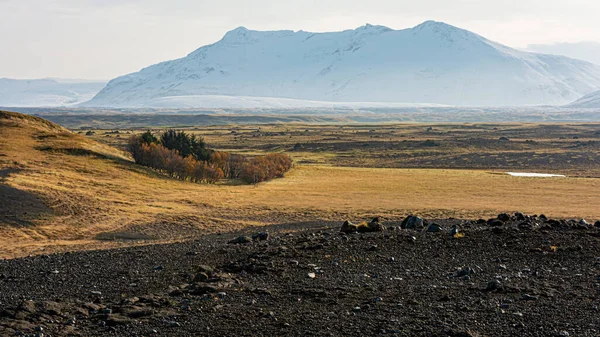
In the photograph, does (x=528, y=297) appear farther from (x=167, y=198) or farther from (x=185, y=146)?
(x=185, y=146)

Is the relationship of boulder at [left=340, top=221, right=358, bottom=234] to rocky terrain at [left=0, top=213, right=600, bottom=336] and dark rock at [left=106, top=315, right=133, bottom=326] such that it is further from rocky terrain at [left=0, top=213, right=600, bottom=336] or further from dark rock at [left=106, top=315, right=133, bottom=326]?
dark rock at [left=106, top=315, right=133, bottom=326]

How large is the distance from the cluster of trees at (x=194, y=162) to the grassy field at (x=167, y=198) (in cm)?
231

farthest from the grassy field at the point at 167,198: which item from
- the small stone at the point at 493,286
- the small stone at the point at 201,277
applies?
the small stone at the point at 493,286

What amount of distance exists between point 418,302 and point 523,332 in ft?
8.74

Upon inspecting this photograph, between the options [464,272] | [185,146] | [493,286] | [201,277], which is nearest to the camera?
[493,286]

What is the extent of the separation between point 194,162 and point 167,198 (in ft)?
47.1

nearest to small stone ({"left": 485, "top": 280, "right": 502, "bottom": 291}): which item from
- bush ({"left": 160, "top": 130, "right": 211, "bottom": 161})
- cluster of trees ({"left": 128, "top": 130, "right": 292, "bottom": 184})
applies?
cluster of trees ({"left": 128, "top": 130, "right": 292, "bottom": 184})

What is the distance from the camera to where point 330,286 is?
16672 millimetres

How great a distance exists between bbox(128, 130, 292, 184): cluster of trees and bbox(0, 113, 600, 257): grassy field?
2305mm

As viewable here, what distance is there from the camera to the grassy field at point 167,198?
32.5 meters

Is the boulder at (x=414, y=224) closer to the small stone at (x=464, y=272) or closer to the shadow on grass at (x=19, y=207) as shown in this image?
the small stone at (x=464, y=272)

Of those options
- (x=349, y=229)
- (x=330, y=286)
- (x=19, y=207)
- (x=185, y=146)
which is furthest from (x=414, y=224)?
(x=185, y=146)

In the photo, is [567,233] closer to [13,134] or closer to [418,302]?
[418,302]

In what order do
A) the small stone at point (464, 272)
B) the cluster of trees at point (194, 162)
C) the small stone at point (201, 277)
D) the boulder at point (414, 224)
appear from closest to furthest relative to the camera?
the small stone at point (201, 277) < the small stone at point (464, 272) < the boulder at point (414, 224) < the cluster of trees at point (194, 162)
